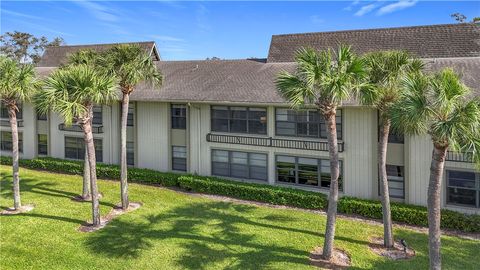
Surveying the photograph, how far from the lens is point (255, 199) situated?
21.4 meters

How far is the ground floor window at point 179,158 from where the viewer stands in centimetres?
2586

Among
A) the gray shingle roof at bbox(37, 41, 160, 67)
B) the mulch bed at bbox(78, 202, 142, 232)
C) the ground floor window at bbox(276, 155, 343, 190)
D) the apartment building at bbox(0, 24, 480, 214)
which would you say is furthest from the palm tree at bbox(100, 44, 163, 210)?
the gray shingle roof at bbox(37, 41, 160, 67)

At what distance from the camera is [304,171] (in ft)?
73.0

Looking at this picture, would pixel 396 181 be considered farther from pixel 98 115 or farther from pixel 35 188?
pixel 35 188

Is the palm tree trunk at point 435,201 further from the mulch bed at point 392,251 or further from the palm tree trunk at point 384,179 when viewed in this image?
the palm tree trunk at point 384,179

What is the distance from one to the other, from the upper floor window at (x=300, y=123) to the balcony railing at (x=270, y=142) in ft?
1.94

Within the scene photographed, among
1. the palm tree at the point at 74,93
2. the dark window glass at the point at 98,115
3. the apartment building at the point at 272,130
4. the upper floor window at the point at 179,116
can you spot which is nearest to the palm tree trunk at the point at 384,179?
the apartment building at the point at 272,130

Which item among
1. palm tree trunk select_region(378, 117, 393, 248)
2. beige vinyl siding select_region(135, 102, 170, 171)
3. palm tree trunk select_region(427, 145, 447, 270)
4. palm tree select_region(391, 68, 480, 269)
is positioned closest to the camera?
palm tree select_region(391, 68, 480, 269)

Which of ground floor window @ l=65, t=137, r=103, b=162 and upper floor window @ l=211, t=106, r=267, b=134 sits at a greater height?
upper floor window @ l=211, t=106, r=267, b=134

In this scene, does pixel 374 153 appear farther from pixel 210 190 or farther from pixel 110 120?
pixel 110 120

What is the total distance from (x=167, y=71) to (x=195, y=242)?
17.5 meters

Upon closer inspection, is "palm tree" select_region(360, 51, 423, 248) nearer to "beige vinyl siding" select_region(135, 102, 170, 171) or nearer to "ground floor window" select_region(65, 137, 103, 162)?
"beige vinyl siding" select_region(135, 102, 170, 171)

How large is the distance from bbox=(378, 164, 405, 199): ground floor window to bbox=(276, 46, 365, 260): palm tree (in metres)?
8.01

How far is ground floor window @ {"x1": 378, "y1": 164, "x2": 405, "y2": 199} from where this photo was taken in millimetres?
19766
